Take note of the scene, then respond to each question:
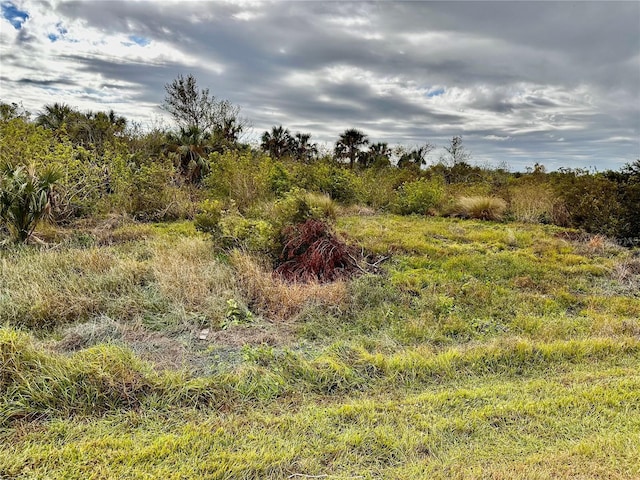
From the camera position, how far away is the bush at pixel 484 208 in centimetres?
1032

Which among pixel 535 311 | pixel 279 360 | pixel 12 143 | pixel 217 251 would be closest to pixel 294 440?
pixel 279 360

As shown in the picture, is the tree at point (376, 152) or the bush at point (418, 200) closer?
the bush at point (418, 200)

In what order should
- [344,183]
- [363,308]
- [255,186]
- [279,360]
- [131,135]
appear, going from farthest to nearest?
[131,135] < [344,183] < [255,186] < [363,308] < [279,360]

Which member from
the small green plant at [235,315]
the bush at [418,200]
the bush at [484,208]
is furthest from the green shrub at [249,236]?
the bush at [484,208]

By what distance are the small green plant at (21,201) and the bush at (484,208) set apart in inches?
365

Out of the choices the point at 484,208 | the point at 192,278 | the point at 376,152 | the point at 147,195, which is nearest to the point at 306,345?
the point at 192,278

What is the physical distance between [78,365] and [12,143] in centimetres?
726

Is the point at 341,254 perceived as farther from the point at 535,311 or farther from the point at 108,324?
the point at 108,324

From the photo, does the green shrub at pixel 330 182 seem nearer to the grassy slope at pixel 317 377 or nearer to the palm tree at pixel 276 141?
the grassy slope at pixel 317 377

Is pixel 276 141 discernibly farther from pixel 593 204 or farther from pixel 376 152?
pixel 593 204

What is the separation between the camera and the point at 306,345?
3.52 m

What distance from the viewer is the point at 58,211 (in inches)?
324

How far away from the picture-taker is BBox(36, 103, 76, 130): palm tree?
55.4ft

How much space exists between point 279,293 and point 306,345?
38.2 inches
